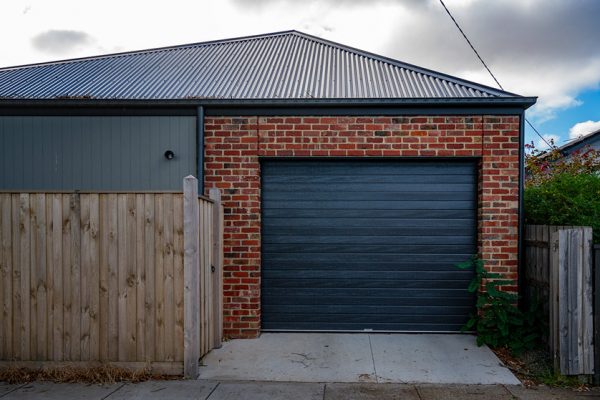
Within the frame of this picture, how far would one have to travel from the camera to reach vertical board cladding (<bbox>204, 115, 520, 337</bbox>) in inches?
246

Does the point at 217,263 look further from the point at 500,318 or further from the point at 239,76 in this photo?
the point at 500,318

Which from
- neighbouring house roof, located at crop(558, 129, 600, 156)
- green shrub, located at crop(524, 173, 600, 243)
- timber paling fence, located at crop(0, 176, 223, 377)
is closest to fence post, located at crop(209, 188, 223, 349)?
timber paling fence, located at crop(0, 176, 223, 377)

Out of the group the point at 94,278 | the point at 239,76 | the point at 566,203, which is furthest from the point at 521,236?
the point at 94,278

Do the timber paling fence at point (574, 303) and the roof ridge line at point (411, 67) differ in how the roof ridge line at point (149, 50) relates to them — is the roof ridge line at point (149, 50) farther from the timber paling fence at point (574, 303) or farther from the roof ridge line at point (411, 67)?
the timber paling fence at point (574, 303)

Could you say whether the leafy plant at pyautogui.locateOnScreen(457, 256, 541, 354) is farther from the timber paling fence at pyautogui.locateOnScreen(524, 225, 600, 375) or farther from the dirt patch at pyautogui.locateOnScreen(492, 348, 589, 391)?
the timber paling fence at pyautogui.locateOnScreen(524, 225, 600, 375)

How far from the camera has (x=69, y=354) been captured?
16.2ft

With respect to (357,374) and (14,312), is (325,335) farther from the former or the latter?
(14,312)

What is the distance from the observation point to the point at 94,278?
4.98m

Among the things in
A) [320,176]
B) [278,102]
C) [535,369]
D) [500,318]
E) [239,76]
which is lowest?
[535,369]

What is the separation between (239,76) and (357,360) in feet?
15.9

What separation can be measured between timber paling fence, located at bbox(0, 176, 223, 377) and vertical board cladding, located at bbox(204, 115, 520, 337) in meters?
1.42

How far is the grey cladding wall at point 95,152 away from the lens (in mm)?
6426

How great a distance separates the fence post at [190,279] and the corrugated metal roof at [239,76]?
2.11m

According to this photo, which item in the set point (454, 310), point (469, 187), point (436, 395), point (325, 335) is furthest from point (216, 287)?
point (469, 187)
